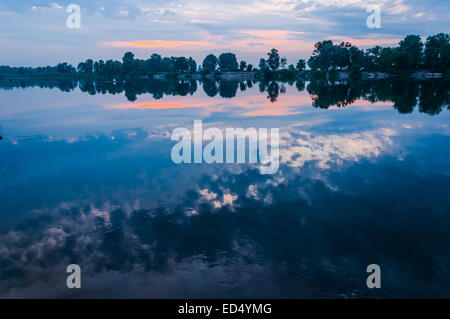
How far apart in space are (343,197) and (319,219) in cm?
278

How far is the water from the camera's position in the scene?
8.91 m

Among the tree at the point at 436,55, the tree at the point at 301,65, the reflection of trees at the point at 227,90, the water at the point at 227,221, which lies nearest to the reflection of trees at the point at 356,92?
the reflection of trees at the point at 227,90

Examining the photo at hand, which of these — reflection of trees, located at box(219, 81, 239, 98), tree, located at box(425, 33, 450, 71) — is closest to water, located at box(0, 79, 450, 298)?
reflection of trees, located at box(219, 81, 239, 98)

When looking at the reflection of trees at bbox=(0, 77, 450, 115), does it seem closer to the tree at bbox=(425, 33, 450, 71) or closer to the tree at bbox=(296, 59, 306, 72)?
the tree at bbox=(425, 33, 450, 71)

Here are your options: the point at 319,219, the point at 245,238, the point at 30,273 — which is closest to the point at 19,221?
the point at 30,273

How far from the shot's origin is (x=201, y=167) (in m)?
18.6

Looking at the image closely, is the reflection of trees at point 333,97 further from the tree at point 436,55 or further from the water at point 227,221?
the tree at point 436,55

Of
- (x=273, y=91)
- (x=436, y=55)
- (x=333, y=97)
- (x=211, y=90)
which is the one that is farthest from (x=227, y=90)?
(x=436, y=55)

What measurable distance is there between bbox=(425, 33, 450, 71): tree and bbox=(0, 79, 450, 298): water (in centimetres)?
13274

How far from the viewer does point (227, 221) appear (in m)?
12.2

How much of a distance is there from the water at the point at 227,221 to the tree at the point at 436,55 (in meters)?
133

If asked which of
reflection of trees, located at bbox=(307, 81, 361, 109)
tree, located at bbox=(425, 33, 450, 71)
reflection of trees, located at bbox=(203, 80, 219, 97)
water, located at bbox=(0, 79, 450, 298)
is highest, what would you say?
tree, located at bbox=(425, 33, 450, 71)

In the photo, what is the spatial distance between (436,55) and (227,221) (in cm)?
15640
